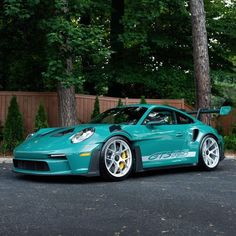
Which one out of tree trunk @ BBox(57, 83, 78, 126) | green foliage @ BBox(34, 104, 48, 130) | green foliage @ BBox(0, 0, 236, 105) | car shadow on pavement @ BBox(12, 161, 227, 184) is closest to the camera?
car shadow on pavement @ BBox(12, 161, 227, 184)

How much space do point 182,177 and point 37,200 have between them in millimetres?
3613

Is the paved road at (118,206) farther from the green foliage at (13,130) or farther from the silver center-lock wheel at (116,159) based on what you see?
the green foliage at (13,130)

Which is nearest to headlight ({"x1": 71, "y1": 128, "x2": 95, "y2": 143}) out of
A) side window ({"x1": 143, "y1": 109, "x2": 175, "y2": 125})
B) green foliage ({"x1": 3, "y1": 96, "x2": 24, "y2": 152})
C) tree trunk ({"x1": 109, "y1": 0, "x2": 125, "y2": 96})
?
side window ({"x1": 143, "y1": 109, "x2": 175, "y2": 125})

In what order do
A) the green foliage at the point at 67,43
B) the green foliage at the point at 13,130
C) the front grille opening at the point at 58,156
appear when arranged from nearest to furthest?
the front grille opening at the point at 58,156
the green foliage at the point at 67,43
the green foliage at the point at 13,130

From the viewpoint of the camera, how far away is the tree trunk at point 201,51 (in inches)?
647


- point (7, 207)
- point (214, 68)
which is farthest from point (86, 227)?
point (214, 68)

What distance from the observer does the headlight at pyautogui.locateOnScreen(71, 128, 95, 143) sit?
8.99 metres

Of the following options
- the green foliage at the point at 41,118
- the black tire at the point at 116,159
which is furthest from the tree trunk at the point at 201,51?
the black tire at the point at 116,159

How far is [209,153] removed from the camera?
36.0 feet

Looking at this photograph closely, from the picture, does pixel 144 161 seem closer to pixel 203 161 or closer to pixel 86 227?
pixel 203 161

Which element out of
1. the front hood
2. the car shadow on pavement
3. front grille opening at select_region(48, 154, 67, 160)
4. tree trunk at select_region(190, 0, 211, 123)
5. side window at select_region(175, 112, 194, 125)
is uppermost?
tree trunk at select_region(190, 0, 211, 123)

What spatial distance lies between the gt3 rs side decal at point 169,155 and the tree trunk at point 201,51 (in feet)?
20.2

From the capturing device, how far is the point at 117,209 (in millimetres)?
6445

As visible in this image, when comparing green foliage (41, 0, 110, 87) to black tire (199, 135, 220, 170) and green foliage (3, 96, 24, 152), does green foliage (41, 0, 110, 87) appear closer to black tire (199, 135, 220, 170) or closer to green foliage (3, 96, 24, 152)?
green foliage (3, 96, 24, 152)
